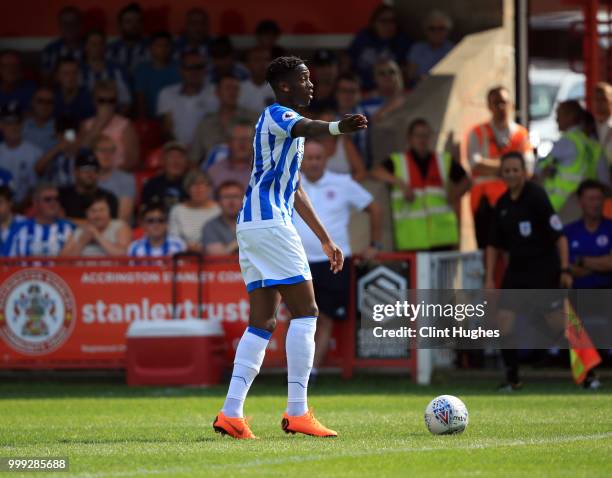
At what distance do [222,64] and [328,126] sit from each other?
Answer: 386 inches

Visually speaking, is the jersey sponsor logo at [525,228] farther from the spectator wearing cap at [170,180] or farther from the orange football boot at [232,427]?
the orange football boot at [232,427]

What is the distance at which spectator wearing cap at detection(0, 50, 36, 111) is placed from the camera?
18359mm

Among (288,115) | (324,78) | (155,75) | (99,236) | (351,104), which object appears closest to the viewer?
(288,115)

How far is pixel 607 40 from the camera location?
18.7 metres

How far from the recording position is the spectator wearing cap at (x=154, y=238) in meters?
14.8

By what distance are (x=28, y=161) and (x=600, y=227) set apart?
6643mm

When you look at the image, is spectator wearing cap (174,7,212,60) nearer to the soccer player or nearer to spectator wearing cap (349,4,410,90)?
spectator wearing cap (349,4,410,90)

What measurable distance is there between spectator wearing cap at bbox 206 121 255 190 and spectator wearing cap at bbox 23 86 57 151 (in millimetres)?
2489

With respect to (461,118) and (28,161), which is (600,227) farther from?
(28,161)

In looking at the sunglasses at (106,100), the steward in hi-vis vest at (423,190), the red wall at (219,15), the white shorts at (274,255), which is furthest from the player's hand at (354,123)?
the red wall at (219,15)

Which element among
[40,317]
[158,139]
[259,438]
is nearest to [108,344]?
[40,317]

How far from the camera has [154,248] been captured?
48.6ft

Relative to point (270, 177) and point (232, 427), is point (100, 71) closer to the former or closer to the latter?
point (270, 177)

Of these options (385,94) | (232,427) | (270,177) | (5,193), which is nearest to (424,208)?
(385,94)
